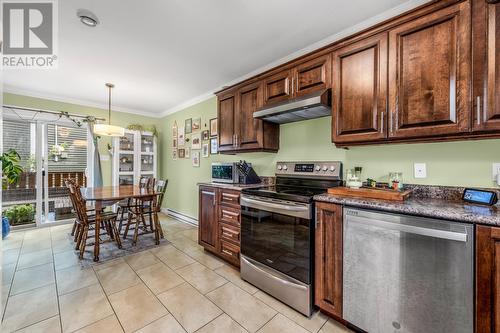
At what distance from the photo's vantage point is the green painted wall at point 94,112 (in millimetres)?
3775

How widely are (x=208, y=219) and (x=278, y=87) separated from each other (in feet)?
6.19

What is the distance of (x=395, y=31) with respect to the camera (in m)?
1.60

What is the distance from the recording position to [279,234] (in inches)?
76.1

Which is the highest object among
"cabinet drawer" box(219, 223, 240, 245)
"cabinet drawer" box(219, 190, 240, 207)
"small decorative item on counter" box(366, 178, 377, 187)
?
"small decorative item on counter" box(366, 178, 377, 187)

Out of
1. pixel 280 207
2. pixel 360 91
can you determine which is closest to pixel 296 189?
pixel 280 207

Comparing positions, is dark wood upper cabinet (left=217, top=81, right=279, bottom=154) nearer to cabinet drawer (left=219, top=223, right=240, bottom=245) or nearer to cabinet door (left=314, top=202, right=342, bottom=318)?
cabinet drawer (left=219, top=223, right=240, bottom=245)

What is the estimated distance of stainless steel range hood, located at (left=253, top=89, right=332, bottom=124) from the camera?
192 centimetres

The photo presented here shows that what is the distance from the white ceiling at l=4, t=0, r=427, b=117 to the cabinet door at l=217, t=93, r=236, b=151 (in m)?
0.43

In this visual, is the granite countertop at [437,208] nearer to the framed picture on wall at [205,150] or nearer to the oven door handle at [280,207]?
the oven door handle at [280,207]

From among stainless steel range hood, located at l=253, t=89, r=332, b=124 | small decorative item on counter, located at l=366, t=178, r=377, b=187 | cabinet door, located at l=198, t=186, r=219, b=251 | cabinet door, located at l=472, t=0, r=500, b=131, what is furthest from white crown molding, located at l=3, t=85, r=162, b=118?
cabinet door, located at l=472, t=0, r=500, b=131

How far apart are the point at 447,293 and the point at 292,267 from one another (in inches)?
39.3

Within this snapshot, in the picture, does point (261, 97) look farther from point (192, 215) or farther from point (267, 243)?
point (192, 215)

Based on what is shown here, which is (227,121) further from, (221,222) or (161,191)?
(161,191)

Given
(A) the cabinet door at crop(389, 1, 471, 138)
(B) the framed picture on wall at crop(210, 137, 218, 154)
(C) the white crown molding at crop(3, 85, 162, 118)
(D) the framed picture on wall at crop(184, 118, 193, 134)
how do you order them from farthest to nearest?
(D) the framed picture on wall at crop(184, 118, 193, 134), (B) the framed picture on wall at crop(210, 137, 218, 154), (C) the white crown molding at crop(3, 85, 162, 118), (A) the cabinet door at crop(389, 1, 471, 138)
